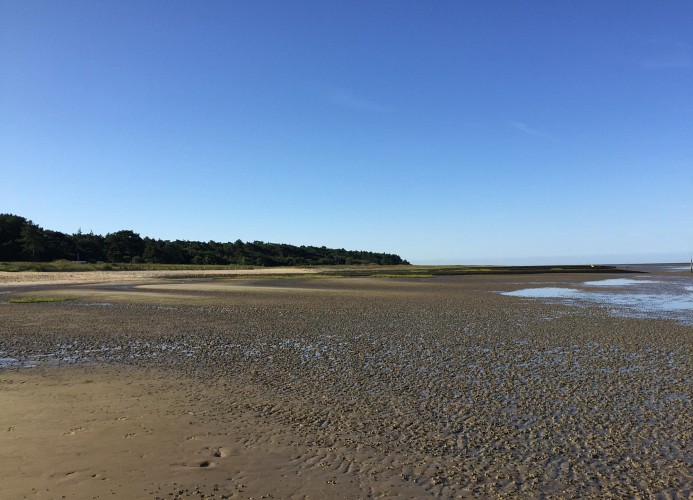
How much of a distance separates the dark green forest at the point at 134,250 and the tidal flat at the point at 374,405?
96.6 metres

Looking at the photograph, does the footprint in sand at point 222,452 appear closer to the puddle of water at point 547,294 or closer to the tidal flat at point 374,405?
the tidal flat at point 374,405

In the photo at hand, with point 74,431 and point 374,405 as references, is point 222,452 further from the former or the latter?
point 374,405

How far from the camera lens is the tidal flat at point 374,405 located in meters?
6.23

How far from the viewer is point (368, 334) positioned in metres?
18.5

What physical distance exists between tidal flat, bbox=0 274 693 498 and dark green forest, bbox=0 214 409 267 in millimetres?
96551

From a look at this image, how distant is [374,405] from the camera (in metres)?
9.52

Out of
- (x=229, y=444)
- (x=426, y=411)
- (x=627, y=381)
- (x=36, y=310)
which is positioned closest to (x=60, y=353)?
(x=229, y=444)

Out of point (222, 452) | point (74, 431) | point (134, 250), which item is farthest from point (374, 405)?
point (134, 250)

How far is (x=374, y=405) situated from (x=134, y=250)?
128998mm

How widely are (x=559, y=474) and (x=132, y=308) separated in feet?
84.8

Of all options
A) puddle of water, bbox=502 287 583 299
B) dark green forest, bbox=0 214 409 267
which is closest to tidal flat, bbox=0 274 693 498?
puddle of water, bbox=502 287 583 299

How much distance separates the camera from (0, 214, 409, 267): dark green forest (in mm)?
100000

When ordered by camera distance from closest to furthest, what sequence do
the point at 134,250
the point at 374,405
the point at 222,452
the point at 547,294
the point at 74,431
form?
the point at 222,452 → the point at 74,431 → the point at 374,405 → the point at 547,294 → the point at 134,250

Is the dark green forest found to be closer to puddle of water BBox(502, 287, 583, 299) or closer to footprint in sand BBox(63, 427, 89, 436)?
puddle of water BBox(502, 287, 583, 299)
